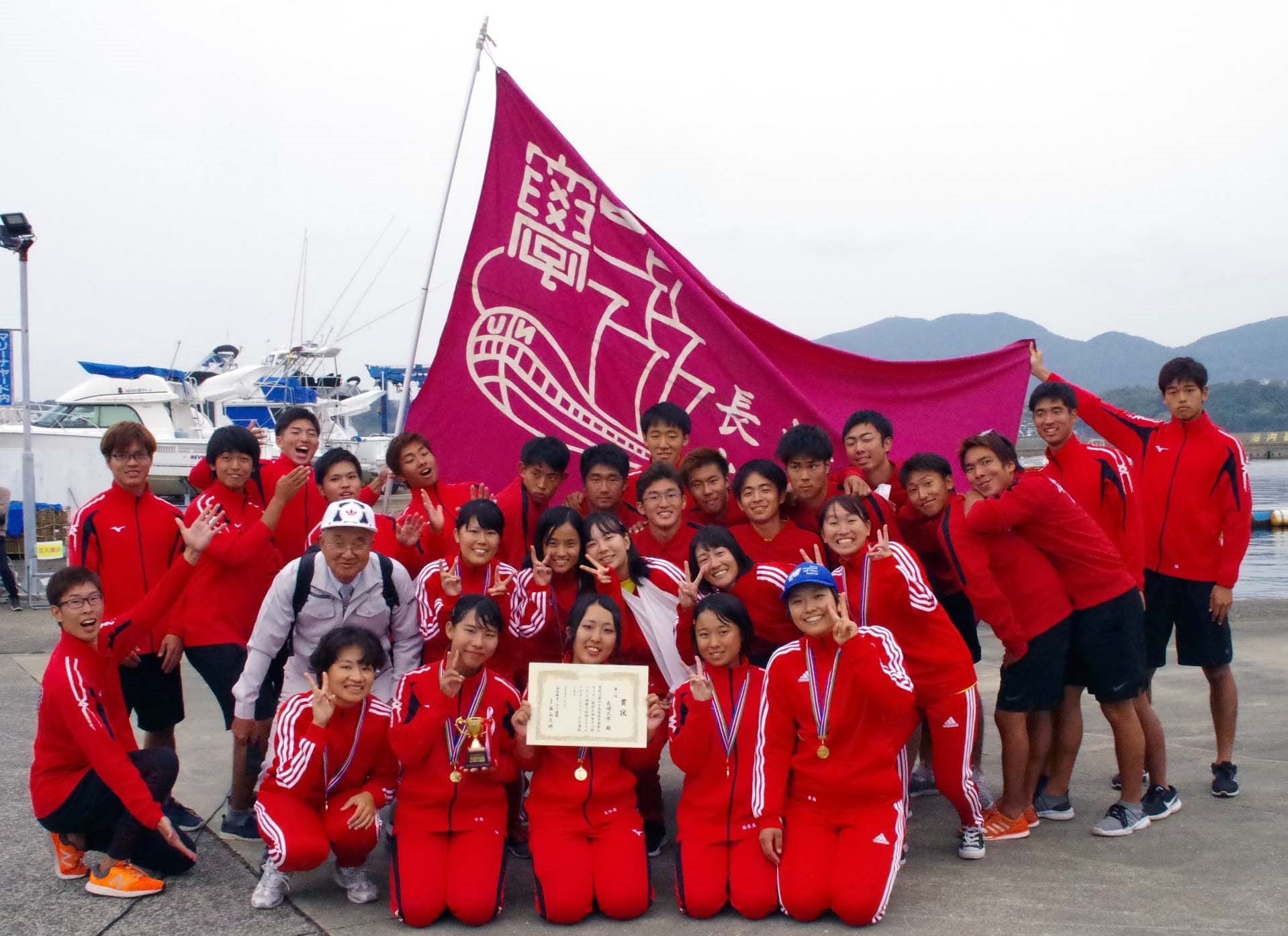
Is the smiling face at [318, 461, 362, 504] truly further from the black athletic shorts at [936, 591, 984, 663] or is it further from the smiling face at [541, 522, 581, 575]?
the black athletic shorts at [936, 591, 984, 663]

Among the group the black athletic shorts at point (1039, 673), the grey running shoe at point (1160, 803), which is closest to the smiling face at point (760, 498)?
the black athletic shorts at point (1039, 673)

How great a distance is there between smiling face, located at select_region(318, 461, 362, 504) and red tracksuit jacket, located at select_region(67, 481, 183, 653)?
28.7 inches

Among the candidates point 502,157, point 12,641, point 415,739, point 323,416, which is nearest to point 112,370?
point 323,416

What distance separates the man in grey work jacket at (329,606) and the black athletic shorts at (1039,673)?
8.80 ft

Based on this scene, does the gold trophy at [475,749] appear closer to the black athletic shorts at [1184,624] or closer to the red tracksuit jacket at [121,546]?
the red tracksuit jacket at [121,546]

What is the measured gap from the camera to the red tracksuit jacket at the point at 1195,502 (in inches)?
210

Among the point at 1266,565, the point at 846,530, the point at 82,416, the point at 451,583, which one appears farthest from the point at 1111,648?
the point at 82,416

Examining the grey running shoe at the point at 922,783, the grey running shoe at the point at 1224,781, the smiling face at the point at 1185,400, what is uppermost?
the smiling face at the point at 1185,400

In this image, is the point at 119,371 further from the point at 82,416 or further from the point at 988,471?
the point at 988,471

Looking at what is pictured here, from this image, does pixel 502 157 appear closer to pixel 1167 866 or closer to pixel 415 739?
pixel 415 739

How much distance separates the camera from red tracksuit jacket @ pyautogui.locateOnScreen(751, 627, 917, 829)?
13.3 ft

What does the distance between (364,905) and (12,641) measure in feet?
24.1

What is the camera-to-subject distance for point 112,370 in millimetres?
28297

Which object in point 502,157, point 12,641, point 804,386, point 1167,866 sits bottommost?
point 12,641
